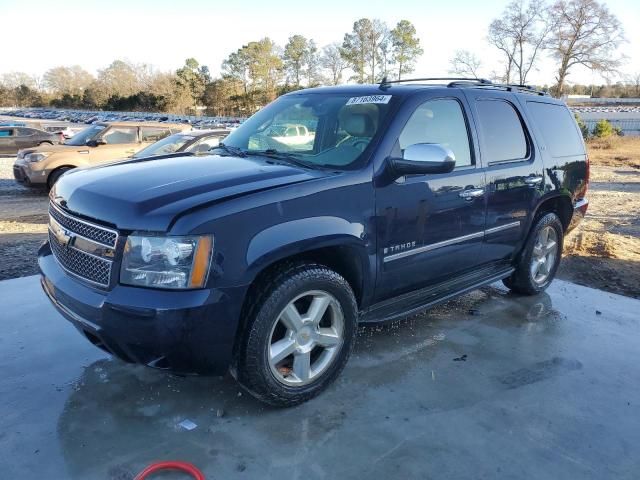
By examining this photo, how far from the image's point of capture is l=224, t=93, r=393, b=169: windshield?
3.46 metres

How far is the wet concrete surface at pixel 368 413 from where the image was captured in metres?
2.64

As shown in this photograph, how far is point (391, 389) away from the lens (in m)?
3.35

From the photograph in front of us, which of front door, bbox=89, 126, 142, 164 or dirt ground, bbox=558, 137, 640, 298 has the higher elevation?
front door, bbox=89, 126, 142, 164

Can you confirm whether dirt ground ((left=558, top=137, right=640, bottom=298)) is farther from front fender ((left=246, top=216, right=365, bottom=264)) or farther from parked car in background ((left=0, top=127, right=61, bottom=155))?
parked car in background ((left=0, top=127, right=61, bottom=155))

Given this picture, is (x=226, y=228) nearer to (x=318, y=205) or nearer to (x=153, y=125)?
(x=318, y=205)

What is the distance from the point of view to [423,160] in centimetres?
319

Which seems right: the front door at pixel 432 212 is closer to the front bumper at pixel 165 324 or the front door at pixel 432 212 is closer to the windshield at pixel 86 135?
the front bumper at pixel 165 324

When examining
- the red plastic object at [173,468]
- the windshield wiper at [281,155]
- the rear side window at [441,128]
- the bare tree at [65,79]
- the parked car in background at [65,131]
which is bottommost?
the red plastic object at [173,468]

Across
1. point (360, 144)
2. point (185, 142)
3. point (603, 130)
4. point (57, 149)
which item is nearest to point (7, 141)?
point (57, 149)

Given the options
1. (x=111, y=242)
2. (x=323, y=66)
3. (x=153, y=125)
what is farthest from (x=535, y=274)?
(x=323, y=66)

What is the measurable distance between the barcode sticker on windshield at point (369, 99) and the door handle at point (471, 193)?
877mm

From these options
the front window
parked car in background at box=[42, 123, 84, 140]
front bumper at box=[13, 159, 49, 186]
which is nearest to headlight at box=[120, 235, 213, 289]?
front bumper at box=[13, 159, 49, 186]

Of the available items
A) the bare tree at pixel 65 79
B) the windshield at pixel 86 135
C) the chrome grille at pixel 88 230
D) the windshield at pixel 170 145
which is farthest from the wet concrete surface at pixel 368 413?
the bare tree at pixel 65 79

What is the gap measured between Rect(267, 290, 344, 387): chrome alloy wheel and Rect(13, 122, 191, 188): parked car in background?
8994 millimetres
